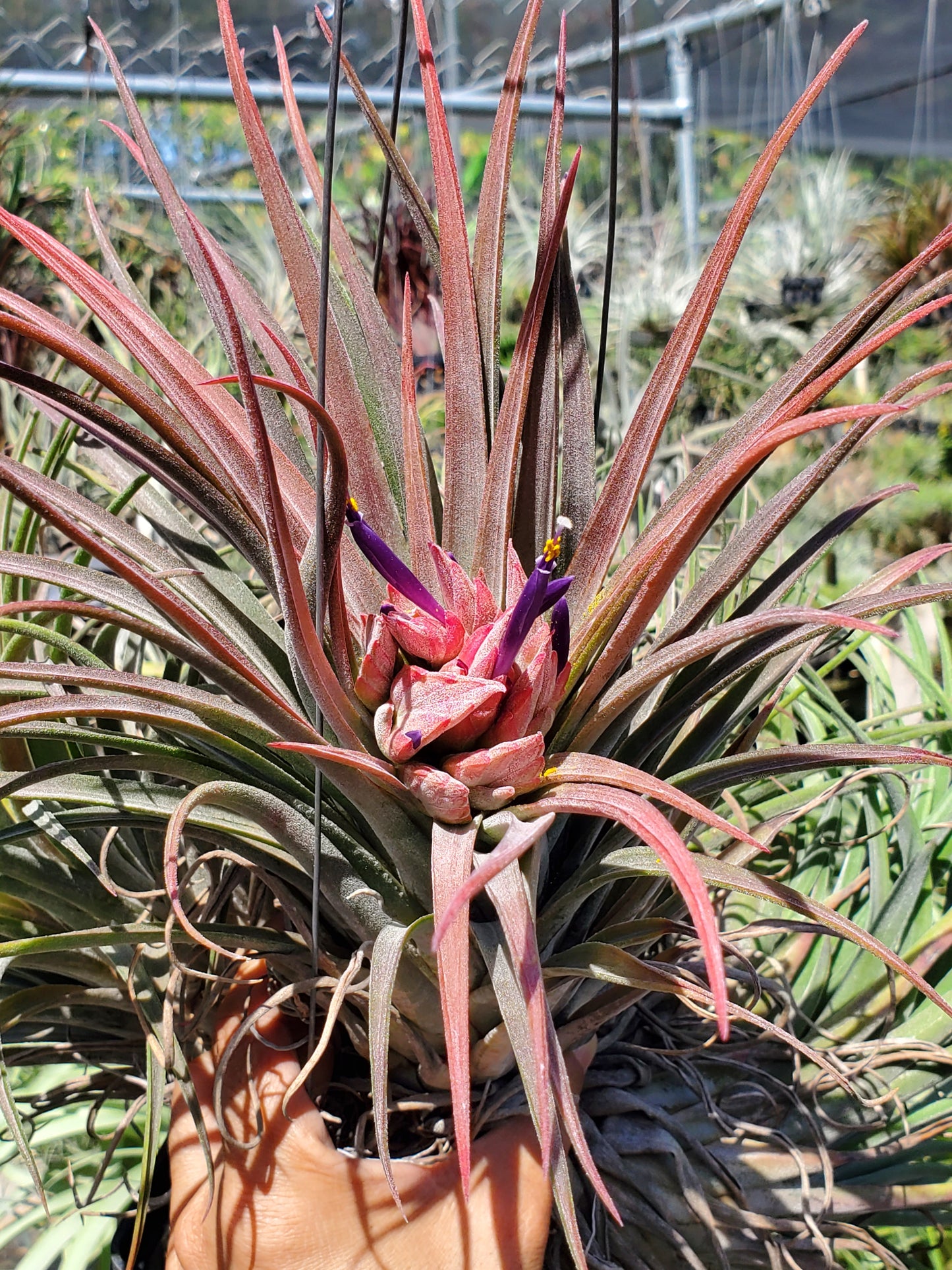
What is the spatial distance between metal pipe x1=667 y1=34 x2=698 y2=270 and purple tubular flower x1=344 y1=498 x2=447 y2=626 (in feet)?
18.1

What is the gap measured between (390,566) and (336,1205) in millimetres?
375

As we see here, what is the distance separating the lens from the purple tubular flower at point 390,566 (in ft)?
1.53

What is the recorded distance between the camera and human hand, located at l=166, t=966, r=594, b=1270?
526 mm

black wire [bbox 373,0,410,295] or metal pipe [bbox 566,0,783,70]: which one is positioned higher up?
metal pipe [bbox 566,0,783,70]

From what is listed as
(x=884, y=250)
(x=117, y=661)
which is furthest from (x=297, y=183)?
(x=117, y=661)

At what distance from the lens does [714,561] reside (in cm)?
55

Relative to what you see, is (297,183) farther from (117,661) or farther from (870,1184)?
(870,1184)

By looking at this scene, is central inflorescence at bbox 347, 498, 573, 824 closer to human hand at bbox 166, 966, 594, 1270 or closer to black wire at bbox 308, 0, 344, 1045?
black wire at bbox 308, 0, 344, 1045

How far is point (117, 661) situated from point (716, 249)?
62 cm

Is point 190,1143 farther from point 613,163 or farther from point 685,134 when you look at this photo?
point 685,134

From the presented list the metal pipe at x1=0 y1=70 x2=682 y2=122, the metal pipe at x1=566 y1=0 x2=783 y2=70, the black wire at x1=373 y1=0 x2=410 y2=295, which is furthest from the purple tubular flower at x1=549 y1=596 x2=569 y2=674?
the metal pipe at x1=566 y1=0 x2=783 y2=70

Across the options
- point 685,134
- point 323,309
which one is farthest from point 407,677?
point 685,134

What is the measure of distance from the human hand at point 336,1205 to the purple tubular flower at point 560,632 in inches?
11.5

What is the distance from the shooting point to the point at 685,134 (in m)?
5.96
